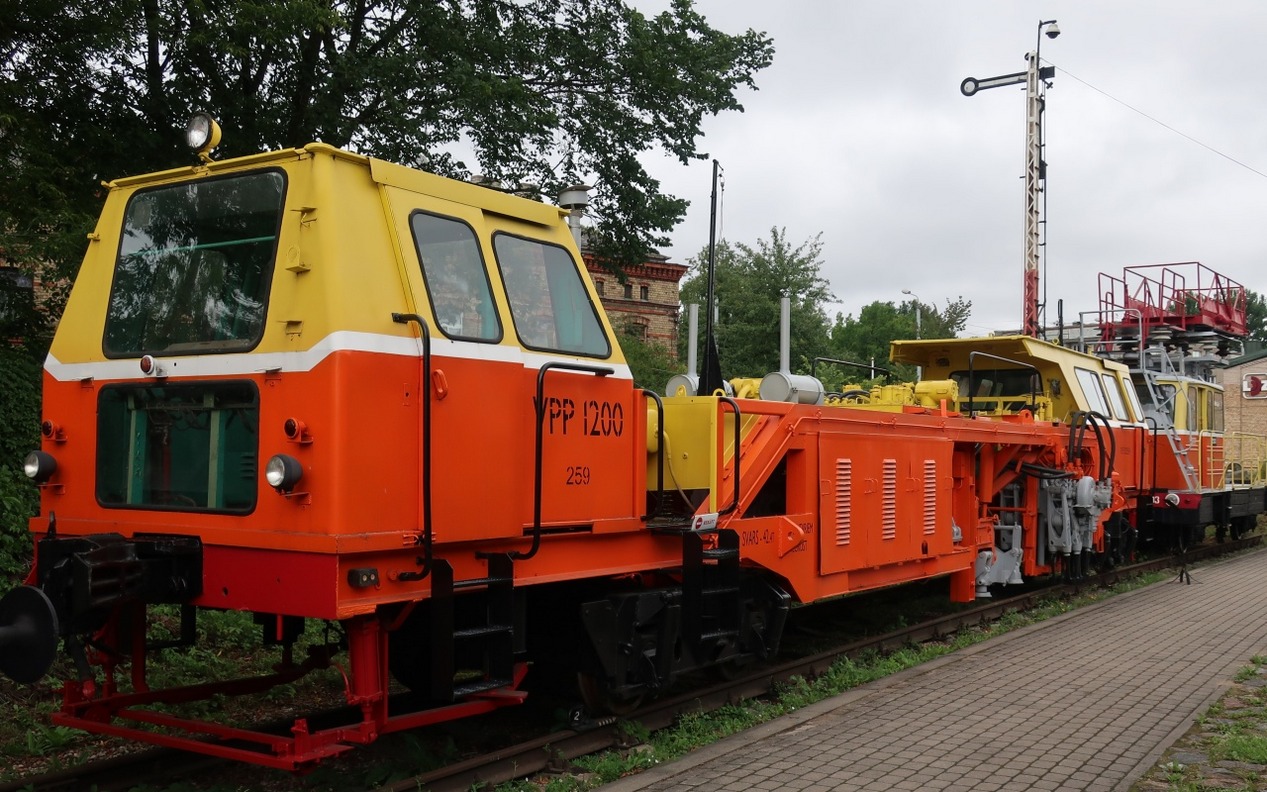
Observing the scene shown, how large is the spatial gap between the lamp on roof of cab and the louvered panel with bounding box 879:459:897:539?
5564 millimetres

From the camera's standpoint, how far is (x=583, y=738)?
6.28 m

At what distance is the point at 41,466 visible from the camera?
5.63m

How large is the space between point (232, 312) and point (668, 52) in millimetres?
10378

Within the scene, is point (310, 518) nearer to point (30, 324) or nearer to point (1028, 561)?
point (30, 324)

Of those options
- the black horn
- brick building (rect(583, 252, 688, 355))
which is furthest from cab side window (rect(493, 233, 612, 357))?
brick building (rect(583, 252, 688, 355))

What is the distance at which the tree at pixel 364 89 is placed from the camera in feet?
32.6

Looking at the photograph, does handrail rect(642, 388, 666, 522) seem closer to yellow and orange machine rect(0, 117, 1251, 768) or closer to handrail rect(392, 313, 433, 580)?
yellow and orange machine rect(0, 117, 1251, 768)

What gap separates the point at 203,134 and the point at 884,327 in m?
81.1

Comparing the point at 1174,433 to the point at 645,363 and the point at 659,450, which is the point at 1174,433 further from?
the point at 659,450

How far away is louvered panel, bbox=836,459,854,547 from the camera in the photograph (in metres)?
8.11

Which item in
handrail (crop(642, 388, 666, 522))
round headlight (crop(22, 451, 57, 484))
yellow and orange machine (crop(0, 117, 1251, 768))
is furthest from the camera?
handrail (crop(642, 388, 666, 522))

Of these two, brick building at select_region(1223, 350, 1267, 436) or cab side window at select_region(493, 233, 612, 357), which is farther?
brick building at select_region(1223, 350, 1267, 436)

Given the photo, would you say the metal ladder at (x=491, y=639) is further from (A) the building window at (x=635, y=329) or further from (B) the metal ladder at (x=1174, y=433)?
(A) the building window at (x=635, y=329)

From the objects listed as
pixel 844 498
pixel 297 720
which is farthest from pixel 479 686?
pixel 844 498
